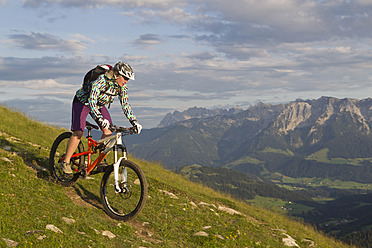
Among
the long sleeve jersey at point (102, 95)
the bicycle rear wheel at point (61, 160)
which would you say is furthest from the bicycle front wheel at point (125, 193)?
the long sleeve jersey at point (102, 95)

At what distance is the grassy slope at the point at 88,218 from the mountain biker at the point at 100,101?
1263mm

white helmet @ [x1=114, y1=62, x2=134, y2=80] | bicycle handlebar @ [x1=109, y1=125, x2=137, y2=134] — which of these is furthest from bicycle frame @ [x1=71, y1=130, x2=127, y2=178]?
white helmet @ [x1=114, y1=62, x2=134, y2=80]

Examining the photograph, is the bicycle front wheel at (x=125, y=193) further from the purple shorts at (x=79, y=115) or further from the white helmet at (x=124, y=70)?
the white helmet at (x=124, y=70)

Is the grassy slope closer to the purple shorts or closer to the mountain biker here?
the mountain biker

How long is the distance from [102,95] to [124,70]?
1.06 meters

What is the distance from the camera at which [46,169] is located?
11.6 m

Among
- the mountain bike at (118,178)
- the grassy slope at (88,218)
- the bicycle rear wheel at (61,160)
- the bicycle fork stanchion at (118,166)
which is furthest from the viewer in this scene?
the bicycle rear wheel at (61,160)

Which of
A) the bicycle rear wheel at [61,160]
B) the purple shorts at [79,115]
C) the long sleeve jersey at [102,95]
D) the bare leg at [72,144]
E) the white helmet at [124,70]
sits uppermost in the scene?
the white helmet at [124,70]

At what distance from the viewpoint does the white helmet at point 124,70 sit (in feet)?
28.0

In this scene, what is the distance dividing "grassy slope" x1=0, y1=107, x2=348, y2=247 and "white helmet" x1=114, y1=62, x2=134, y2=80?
3996 millimetres

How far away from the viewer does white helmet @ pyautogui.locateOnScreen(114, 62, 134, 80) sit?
855 centimetres

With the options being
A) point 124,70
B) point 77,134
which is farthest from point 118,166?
point 124,70

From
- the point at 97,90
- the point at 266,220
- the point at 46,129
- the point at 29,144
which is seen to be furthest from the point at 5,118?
the point at 266,220

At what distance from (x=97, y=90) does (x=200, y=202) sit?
8.40m
